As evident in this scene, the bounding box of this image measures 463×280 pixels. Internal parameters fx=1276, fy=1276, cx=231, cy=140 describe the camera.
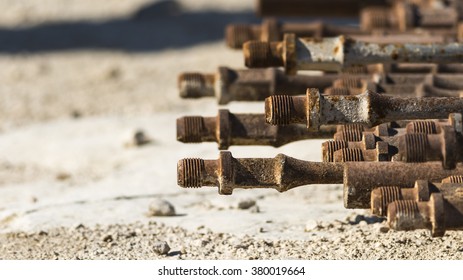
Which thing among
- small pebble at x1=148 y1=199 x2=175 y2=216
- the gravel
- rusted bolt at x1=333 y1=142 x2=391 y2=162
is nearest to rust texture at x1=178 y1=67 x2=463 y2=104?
small pebble at x1=148 y1=199 x2=175 y2=216

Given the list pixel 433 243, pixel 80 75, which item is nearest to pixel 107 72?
pixel 80 75

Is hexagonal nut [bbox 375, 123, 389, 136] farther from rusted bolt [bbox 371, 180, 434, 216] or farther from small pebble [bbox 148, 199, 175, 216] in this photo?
small pebble [bbox 148, 199, 175, 216]

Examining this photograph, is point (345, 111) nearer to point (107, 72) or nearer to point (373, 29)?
point (373, 29)

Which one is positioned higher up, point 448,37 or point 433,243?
point 448,37

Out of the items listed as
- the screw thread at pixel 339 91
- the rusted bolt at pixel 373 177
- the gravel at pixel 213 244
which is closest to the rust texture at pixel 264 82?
the screw thread at pixel 339 91

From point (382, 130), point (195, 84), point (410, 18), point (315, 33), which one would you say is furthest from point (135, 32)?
point (382, 130)

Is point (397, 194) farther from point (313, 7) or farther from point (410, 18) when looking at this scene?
point (313, 7)
